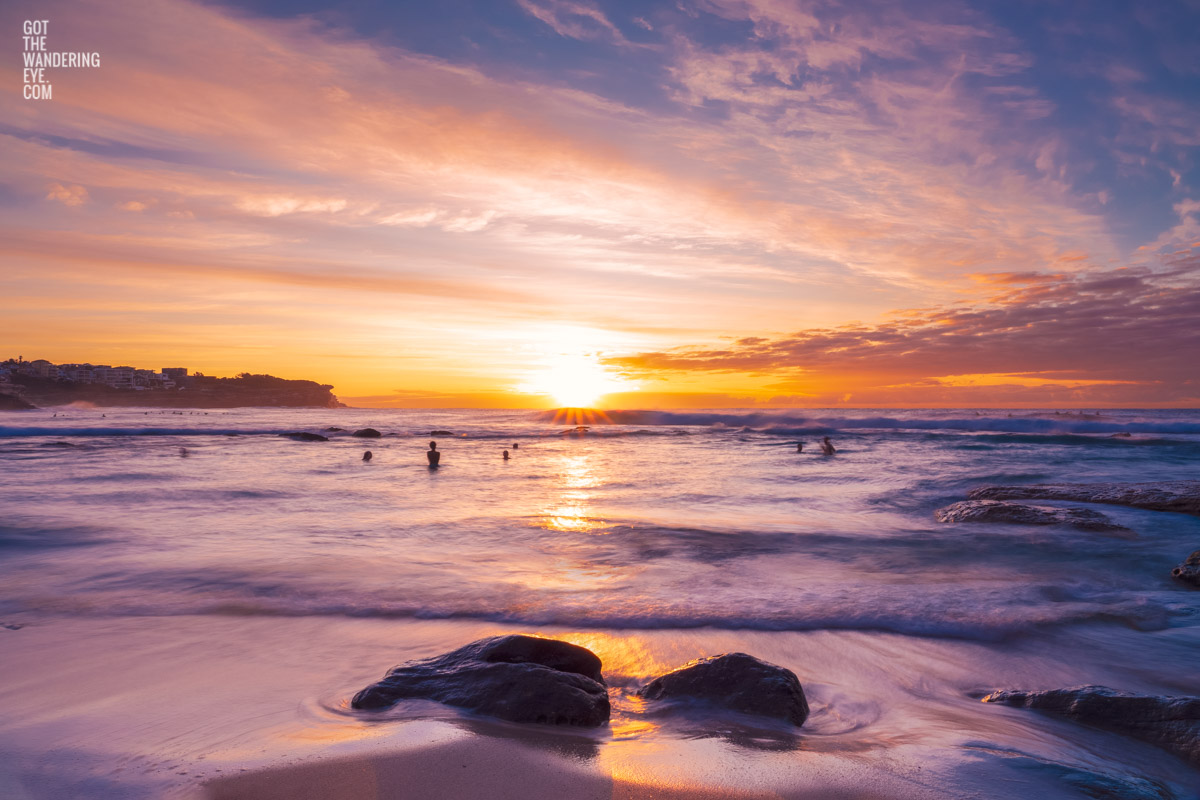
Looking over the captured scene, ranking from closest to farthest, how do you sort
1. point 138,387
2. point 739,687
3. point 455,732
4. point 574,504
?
point 455,732 → point 739,687 → point 574,504 → point 138,387

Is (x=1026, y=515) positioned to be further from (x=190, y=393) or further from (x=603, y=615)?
(x=190, y=393)

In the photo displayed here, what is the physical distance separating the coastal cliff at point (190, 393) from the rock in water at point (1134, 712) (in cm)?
10733

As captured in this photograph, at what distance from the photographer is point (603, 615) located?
645cm

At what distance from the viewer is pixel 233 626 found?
593cm

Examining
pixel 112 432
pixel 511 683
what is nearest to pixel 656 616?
pixel 511 683

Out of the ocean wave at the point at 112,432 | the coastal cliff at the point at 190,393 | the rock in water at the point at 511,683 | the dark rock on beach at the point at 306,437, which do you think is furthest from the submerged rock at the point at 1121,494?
the coastal cliff at the point at 190,393

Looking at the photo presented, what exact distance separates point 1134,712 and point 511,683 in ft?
13.2

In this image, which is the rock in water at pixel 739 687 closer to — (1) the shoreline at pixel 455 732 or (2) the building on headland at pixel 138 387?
(1) the shoreline at pixel 455 732

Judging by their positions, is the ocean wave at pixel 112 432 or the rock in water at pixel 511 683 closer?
the rock in water at pixel 511 683

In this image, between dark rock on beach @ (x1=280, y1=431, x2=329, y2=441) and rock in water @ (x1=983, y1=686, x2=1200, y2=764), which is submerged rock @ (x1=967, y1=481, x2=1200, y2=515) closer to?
rock in water @ (x1=983, y1=686, x2=1200, y2=764)

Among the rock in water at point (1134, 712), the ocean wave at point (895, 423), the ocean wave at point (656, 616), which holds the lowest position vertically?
the ocean wave at point (656, 616)

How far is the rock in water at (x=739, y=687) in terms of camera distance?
399 cm

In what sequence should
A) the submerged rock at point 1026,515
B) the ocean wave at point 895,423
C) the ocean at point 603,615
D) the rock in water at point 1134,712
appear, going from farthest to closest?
the ocean wave at point 895,423, the submerged rock at point 1026,515, the rock in water at point 1134,712, the ocean at point 603,615

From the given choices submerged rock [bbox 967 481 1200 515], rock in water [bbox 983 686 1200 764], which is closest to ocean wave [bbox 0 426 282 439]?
submerged rock [bbox 967 481 1200 515]
